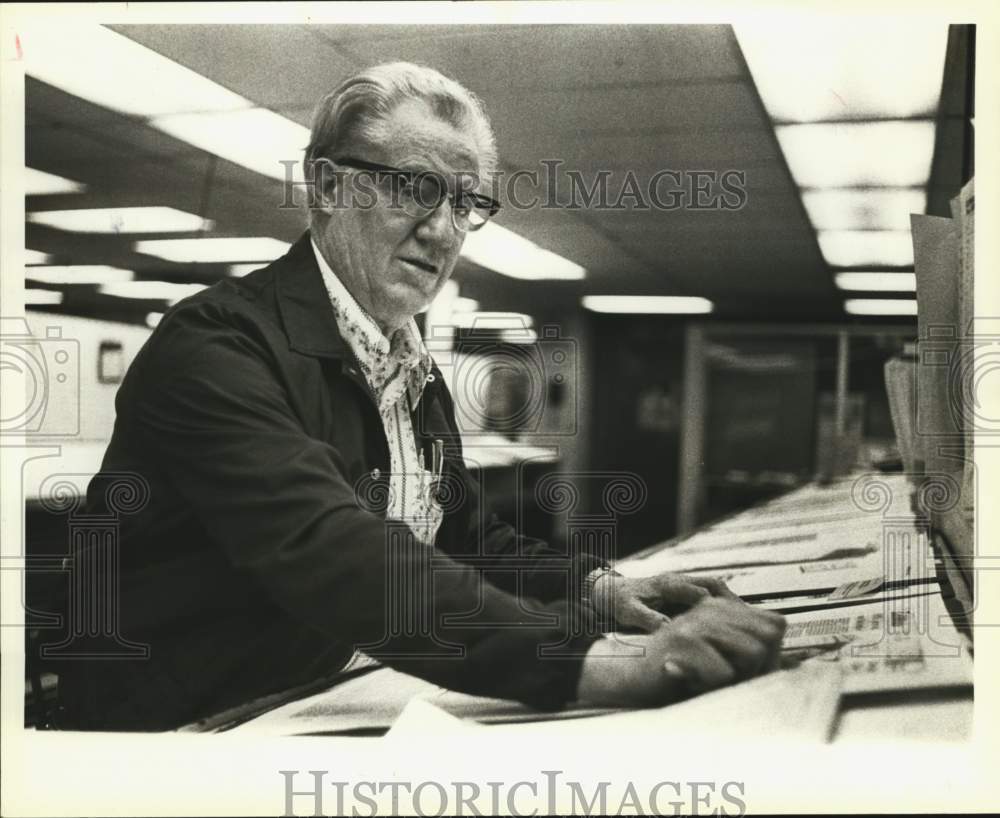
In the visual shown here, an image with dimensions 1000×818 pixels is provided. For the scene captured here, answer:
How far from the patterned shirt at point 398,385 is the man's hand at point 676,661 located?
18.7 inches

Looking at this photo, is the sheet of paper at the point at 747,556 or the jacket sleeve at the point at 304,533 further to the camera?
the sheet of paper at the point at 747,556

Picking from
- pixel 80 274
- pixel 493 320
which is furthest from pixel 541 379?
pixel 80 274

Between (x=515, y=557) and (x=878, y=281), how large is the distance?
1027 millimetres

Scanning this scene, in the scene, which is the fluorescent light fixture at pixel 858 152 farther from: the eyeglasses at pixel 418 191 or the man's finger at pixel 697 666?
the man's finger at pixel 697 666

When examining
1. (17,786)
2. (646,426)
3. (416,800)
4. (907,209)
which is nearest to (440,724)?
(416,800)

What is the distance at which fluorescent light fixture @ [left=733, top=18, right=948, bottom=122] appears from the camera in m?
2.12

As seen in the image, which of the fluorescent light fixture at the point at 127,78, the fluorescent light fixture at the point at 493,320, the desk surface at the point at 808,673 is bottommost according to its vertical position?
the desk surface at the point at 808,673

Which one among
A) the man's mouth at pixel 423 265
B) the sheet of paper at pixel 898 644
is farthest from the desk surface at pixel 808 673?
the man's mouth at pixel 423 265

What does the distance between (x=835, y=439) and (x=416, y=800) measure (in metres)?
1.26

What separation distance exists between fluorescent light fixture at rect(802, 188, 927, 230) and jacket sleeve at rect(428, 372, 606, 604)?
0.92 meters

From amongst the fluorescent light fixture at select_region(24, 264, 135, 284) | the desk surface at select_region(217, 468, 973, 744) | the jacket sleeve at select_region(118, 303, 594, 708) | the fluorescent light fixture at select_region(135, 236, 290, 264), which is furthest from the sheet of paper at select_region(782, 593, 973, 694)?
the fluorescent light fixture at select_region(24, 264, 135, 284)

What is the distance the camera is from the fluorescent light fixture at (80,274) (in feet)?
7.05

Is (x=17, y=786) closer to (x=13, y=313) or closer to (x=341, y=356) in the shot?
(x=13, y=313)

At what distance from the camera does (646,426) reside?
84.6 inches
